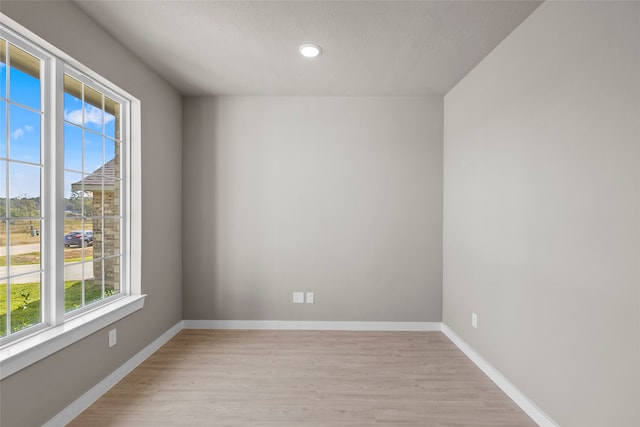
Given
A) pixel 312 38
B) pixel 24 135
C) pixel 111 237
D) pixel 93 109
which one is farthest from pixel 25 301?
pixel 312 38

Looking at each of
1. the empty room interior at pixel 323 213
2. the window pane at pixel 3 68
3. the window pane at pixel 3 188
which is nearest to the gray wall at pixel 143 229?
the empty room interior at pixel 323 213

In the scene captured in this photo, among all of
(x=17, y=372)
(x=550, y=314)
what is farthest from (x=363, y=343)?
(x=17, y=372)

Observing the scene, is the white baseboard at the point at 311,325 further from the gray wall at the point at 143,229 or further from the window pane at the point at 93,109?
the window pane at the point at 93,109

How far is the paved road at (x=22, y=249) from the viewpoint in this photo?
1611 mm

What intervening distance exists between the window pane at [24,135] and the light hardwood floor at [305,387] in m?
1.63

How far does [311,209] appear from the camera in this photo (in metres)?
3.39

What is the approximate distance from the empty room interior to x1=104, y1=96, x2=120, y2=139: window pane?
0.02 meters

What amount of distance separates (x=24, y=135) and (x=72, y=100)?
1.58 ft

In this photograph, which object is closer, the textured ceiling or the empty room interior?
the empty room interior

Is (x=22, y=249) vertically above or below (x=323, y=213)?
below

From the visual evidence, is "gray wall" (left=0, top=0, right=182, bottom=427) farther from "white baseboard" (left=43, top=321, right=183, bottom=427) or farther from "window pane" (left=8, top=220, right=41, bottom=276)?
"window pane" (left=8, top=220, right=41, bottom=276)

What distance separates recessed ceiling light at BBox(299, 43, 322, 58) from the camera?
7.68ft

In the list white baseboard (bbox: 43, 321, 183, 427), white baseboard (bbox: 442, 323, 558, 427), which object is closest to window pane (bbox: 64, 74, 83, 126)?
white baseboard (bbox: 43, 321, 183, 427)

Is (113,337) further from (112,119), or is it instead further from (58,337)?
(112,119)
